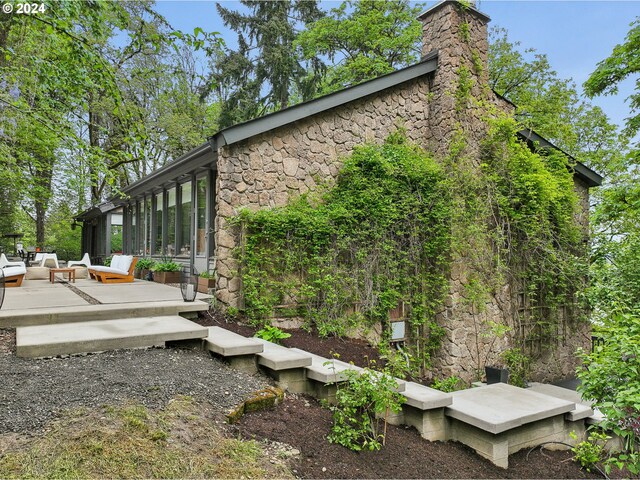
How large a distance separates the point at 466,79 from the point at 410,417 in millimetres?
6570

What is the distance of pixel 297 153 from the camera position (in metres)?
6.70

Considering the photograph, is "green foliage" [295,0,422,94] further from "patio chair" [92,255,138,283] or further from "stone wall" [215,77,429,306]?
"patio chair" [92,255,138,283]

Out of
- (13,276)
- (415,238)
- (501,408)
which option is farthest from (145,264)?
(501,408)

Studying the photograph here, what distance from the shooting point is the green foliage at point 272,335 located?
17.8 ft

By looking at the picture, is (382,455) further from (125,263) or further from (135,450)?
(125,263)

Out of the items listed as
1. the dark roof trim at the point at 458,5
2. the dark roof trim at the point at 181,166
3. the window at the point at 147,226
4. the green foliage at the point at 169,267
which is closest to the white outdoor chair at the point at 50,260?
the window at the point at 147,226

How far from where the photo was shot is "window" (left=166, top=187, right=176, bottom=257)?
10.3 meters

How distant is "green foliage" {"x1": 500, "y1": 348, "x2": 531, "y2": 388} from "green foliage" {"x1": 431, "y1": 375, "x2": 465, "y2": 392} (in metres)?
1.09

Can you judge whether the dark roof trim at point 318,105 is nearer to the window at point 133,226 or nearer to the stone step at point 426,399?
the stone step at point 426,399

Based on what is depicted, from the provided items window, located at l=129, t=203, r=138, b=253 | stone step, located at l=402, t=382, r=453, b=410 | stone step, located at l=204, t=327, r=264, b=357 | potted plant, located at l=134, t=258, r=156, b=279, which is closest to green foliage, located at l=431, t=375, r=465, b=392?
stone step, located at l=402, t=382, r=453, b=410

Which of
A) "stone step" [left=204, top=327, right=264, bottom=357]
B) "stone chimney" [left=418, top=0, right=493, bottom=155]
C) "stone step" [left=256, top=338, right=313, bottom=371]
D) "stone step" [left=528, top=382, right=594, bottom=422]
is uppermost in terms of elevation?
"stone chimney" [left=418, top=0, right=493, bottom=155]

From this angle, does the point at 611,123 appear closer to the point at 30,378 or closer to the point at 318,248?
the point at 318,248

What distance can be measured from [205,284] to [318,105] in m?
3.61

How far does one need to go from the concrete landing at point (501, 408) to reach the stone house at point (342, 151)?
3279 millimetres
